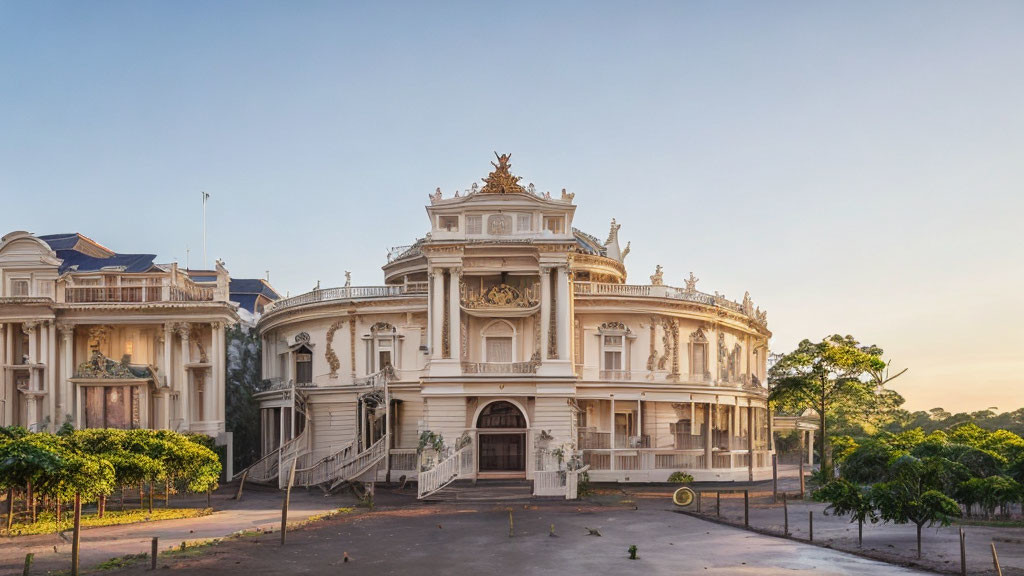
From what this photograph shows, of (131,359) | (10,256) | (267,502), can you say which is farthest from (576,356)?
(10,256)

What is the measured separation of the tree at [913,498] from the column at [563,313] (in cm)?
1806

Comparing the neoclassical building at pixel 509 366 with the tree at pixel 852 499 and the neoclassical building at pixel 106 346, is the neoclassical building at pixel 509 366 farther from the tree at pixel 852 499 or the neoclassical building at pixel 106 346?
the tree at pixel 852 499

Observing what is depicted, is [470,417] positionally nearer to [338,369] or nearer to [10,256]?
[338,369]

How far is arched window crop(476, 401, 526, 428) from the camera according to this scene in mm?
43594

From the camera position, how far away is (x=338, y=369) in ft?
166

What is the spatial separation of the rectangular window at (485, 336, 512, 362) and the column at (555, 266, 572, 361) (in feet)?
12.7

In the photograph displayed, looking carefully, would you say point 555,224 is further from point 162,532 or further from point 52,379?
point 52,379

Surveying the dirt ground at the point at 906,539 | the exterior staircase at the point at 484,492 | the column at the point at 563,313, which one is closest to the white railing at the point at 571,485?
the exterior staircase at the point at 484,492

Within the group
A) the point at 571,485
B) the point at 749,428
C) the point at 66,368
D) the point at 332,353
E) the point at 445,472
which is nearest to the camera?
the point at 571,485

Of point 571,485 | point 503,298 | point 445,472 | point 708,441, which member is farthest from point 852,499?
point 708,441

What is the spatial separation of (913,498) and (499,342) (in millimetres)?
23825

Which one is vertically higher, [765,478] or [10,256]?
[10,256]

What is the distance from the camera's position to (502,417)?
4400 centimetres

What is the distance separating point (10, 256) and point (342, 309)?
18.6 metres
